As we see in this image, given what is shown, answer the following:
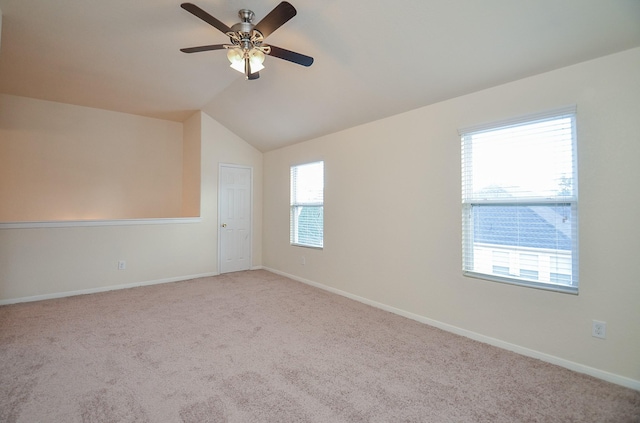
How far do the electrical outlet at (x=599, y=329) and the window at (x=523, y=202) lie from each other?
273 millimetres

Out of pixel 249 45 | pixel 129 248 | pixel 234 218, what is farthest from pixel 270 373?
pixel 234 218

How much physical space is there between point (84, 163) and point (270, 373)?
5027 millimetres

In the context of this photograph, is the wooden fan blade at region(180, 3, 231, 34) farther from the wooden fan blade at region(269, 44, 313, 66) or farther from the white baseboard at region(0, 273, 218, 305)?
the white baseboard at region(0, 273, 218, 305)

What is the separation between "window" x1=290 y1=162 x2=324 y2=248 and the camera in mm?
4652

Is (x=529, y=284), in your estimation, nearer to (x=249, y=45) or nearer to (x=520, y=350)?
(x=520, y=350)

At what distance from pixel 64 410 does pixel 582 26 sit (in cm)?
A: 417

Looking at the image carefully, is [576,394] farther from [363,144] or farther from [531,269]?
[363,144]

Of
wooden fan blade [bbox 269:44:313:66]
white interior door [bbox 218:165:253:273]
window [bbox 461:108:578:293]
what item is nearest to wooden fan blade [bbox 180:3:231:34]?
wooden fan blade [bbox 269:44:313:66]

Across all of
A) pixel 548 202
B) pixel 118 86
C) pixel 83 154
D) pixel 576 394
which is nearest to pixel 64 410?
pixel 576 394

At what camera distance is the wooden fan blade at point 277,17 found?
187cm

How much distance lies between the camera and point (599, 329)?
2105 mm

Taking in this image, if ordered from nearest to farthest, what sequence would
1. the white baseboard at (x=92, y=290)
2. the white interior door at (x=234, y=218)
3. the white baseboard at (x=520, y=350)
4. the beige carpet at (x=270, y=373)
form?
the beige carpet at (x=270, y=373), the white baseboard at (x=520, y=350), the white baseboard at (x=92, y=290), the white interior door at (x=234, y=218)

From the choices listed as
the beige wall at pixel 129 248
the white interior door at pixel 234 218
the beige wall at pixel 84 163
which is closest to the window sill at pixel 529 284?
the white interior door at pixel 234 218

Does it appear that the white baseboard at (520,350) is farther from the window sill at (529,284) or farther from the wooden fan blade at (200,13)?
the wooden fan blade at (200,13)
